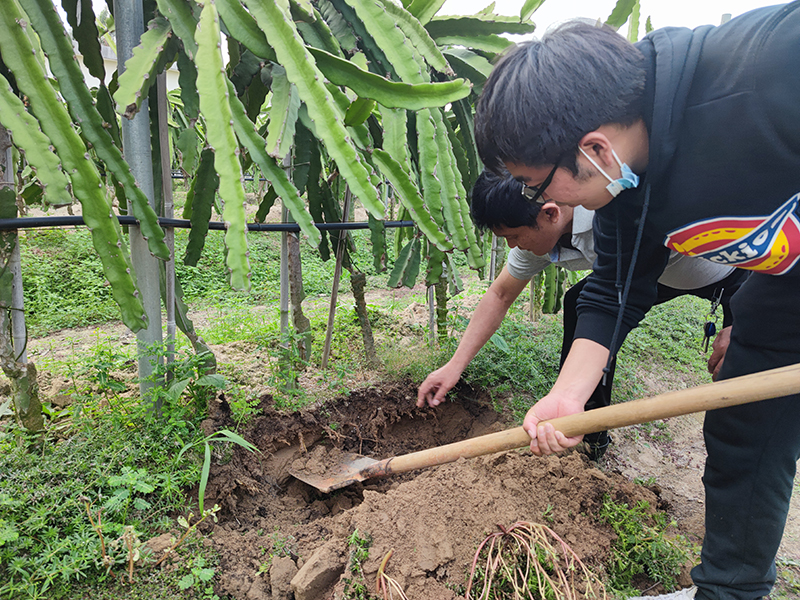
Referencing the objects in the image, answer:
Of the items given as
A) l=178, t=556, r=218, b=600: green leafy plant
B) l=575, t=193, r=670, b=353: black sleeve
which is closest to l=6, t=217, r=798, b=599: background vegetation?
l=178, t=556, r=218, b=600: green leafy plant

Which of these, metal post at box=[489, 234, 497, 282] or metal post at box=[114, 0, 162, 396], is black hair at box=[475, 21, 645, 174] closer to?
metal post at box=[114, 0, 162, 396]

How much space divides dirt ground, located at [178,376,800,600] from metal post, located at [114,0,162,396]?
0.41 metres

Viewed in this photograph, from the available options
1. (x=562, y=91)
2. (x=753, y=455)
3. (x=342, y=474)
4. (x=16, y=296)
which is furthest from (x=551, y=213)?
(x=16, y=296)

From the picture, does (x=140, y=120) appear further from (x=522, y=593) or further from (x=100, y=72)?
(x=522, y=593)

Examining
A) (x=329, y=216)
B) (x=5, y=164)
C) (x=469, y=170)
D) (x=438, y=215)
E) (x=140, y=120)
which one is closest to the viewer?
(x=5, y=164)

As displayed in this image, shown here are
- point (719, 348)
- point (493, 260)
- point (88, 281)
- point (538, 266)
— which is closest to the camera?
point (719, 348)

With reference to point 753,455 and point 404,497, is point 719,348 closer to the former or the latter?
point 753,455

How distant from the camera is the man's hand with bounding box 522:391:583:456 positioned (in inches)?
60.1

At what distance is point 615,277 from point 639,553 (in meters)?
0.99

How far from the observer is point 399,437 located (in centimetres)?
256

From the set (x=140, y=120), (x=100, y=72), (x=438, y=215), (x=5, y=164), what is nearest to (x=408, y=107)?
(x=438, y=215)

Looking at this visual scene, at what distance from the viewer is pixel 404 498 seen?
1816 mm

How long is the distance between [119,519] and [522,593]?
1297 millimetres

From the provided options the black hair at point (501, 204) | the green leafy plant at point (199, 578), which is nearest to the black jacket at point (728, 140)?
the black hair at point (501, 204)
